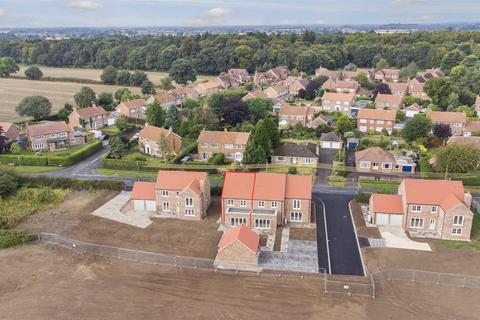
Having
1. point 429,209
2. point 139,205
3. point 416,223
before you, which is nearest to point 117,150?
point 139,205

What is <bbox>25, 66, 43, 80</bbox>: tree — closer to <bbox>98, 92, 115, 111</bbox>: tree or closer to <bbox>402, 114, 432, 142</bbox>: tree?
<bbox>98, 92, 115, 111</bbox>: tree

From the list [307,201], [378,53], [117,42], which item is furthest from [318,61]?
[307,201]

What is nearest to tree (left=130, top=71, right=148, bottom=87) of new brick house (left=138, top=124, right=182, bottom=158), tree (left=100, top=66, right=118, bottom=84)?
tree (left=100, top=66, right=118, bottom=84)

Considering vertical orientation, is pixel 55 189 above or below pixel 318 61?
below

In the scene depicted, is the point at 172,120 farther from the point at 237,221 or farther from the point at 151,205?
the point at 237,221

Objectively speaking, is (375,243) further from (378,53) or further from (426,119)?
(378,53)
